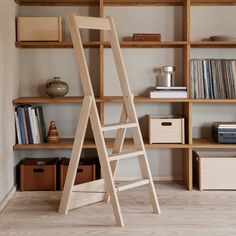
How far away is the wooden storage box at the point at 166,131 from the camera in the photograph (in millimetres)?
4051

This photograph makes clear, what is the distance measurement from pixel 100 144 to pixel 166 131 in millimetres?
997

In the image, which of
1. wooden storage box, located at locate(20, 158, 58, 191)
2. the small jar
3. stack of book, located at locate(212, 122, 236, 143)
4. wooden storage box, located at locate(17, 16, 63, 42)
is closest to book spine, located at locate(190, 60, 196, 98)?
the small jar

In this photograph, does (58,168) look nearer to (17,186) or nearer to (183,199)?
(17,186)

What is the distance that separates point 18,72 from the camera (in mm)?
4191

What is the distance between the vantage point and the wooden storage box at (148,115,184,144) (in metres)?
4.05

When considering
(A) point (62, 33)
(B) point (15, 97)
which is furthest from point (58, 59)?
(B) point (15, 97)

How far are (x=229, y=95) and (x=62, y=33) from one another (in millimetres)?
1515

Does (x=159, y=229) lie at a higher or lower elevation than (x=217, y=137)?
lower

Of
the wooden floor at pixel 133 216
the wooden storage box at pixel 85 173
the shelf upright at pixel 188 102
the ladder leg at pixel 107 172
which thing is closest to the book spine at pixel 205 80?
the shelf upright at pixel 188 102

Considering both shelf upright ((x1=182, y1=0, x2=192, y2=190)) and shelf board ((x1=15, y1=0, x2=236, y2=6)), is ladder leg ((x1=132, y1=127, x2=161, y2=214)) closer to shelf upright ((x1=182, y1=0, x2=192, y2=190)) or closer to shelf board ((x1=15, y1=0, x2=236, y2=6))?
shelf upright ((x1=182, y1=0, x2=192, y2=190))

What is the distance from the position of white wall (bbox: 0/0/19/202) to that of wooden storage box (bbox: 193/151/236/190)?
5.12ft

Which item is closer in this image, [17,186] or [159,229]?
[159,229]

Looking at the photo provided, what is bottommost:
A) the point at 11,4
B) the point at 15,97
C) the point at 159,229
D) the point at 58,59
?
the point at 159,229

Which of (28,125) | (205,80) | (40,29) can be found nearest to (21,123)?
(28,125)
